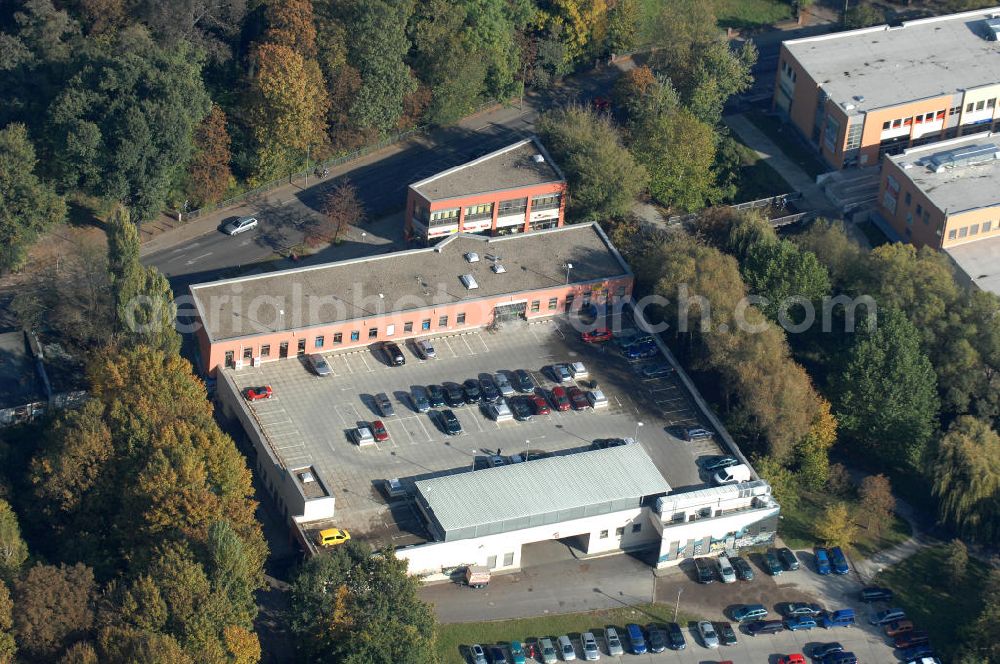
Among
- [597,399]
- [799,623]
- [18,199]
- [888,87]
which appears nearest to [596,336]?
[597,399]

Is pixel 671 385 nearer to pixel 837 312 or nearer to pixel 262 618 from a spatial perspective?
pixel 837 312

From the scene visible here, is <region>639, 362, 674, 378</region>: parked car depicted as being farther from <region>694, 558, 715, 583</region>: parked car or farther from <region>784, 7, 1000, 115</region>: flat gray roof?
<region>784, 7, 1000, 115</region>: flat gray roof

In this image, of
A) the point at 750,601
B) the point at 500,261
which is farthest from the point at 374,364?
the point at 750,601

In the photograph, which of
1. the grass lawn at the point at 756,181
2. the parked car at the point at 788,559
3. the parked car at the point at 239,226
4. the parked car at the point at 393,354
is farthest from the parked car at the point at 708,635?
the parked car at the point at 239,226

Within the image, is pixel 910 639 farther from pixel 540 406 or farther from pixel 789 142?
pixel 789 142

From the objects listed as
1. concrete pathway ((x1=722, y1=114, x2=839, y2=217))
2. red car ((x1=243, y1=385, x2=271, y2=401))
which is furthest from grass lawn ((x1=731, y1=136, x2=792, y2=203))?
red car ((x1=243, y1=385, x2=271, y2=401))

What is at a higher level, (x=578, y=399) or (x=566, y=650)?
(x=578, y=399)

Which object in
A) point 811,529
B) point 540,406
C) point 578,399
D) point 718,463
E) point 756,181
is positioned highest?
point 756,181
